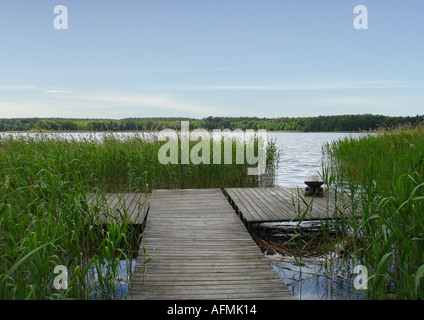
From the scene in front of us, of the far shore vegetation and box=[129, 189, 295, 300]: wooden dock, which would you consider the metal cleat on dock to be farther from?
box=[129, 189, 295, 300]: wooden dock

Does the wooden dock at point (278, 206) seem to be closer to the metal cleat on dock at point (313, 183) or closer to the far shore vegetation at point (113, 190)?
the metal cleat on dock at point (313, 183)

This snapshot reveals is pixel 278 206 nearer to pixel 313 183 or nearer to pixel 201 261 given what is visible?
pixel 313 183

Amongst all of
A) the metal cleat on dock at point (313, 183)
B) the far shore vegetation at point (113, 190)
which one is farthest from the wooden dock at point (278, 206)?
the far shore vegetation at point (113, 190)

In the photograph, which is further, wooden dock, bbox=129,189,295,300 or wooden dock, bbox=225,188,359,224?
wooden dock, bbox=225,188,359,224

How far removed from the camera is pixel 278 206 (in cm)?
610

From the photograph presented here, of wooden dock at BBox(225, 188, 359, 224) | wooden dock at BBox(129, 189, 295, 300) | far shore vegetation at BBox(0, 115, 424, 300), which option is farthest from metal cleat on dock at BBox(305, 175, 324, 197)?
wooden dock at BBox(129, 189, 295, 300)

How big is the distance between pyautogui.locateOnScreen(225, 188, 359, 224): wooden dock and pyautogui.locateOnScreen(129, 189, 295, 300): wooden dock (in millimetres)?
460

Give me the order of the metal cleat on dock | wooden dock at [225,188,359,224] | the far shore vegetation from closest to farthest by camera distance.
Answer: the far shore vegetation < wooden dock at [225,188,359,224] < the metal cleat on dock

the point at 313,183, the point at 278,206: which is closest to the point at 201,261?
the point at 278,206

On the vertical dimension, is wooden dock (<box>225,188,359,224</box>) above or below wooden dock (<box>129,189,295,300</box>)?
above

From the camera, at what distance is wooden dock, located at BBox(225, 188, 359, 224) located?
532 centimetres

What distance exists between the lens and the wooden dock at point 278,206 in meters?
5.32

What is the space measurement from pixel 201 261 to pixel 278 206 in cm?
286

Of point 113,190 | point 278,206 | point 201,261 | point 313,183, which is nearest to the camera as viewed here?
point 201,261
